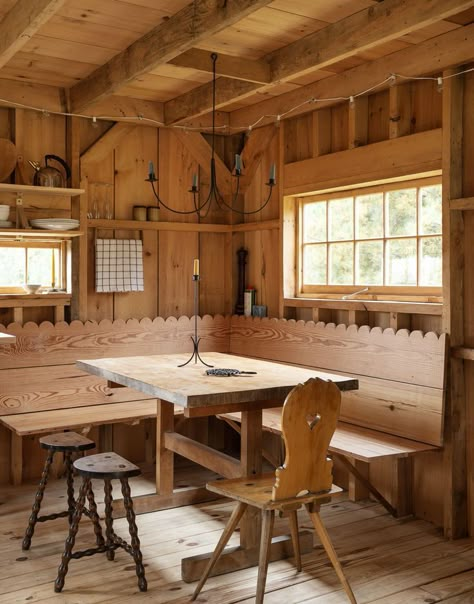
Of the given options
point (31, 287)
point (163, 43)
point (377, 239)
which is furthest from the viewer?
point (31, 287)

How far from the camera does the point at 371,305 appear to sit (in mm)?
4480

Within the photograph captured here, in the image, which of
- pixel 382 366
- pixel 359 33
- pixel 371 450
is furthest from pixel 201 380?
pixel 359 33

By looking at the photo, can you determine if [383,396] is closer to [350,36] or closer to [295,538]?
[295,538]

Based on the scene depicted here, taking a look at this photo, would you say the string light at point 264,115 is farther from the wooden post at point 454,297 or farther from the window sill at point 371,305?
the window sill at point 371,305

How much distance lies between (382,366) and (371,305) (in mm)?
416

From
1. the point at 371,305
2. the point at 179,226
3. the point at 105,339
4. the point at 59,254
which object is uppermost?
the point at 179,226

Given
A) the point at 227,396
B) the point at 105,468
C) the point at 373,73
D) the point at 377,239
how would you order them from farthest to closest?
the point at 377,239 → the point at 373,73 → the point at 105,468 → the point at 227,396

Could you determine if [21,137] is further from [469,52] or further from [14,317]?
[469,52]

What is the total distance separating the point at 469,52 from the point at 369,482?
8.55 feet

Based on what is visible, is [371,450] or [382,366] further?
[382,366]

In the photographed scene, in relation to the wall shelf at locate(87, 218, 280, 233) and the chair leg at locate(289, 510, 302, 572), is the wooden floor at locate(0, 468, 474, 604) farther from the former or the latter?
the wall shelf at locate(87, 218, 280, 233)

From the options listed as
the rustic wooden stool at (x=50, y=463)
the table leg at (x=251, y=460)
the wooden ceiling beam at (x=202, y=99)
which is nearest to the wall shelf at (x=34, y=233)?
the wooden ceiling beam at (x=202, y=99)

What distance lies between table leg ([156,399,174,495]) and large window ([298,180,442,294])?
153cm

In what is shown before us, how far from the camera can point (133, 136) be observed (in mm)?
5402
